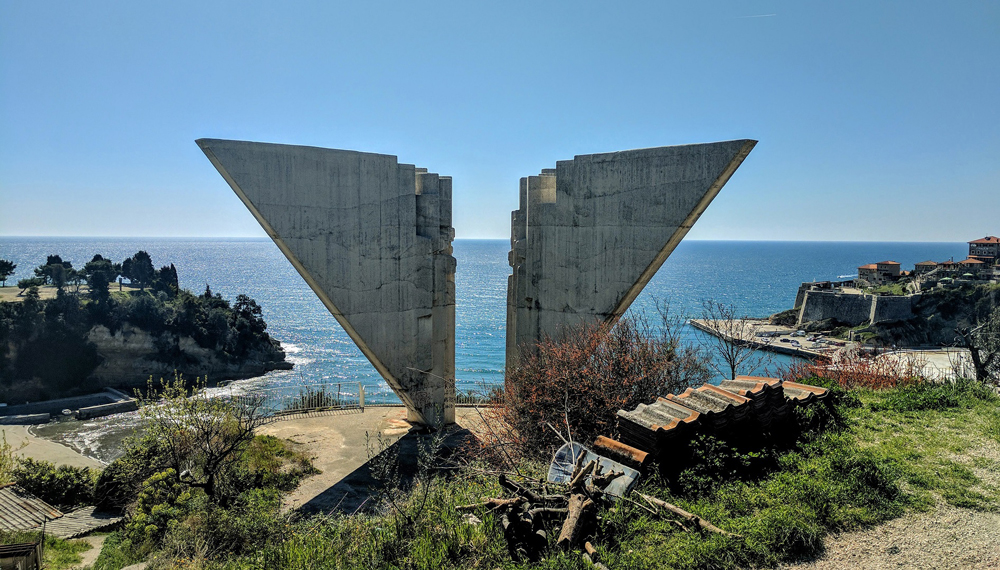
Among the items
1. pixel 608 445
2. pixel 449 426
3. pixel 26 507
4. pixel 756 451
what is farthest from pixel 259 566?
pixel 26 507

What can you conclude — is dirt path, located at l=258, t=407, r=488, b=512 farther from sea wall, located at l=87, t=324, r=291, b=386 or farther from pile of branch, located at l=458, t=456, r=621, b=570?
Result: sea wall, located at l=87, t=324, r=291, b=386

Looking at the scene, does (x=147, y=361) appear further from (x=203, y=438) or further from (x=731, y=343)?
(x=731, y=343)

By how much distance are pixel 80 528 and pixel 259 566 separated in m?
8.39

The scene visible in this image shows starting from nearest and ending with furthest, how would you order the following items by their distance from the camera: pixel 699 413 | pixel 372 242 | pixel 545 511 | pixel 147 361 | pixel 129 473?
1. pixel 545 511
2. pixel 699 413
3. pixel 129 473
4. pixel 372 242
5. pixel 147 361

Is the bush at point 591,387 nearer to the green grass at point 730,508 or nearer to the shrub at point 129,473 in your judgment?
the green grass at point 730,508

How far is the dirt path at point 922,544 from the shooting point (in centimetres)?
421

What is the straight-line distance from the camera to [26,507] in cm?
1131

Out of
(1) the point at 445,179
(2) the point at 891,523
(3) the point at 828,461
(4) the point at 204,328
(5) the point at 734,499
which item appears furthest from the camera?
(4) the point at 204,328

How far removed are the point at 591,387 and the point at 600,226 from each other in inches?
174

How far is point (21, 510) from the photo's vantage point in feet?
36.5

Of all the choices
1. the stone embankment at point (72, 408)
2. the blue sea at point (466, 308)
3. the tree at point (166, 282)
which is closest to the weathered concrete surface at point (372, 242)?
the blue sea at point (466, 308)

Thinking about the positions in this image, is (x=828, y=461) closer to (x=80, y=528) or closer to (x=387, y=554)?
(x=387, y=554)

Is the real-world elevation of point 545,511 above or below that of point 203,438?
above

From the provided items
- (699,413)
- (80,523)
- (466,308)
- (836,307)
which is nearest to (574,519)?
(699,413)
